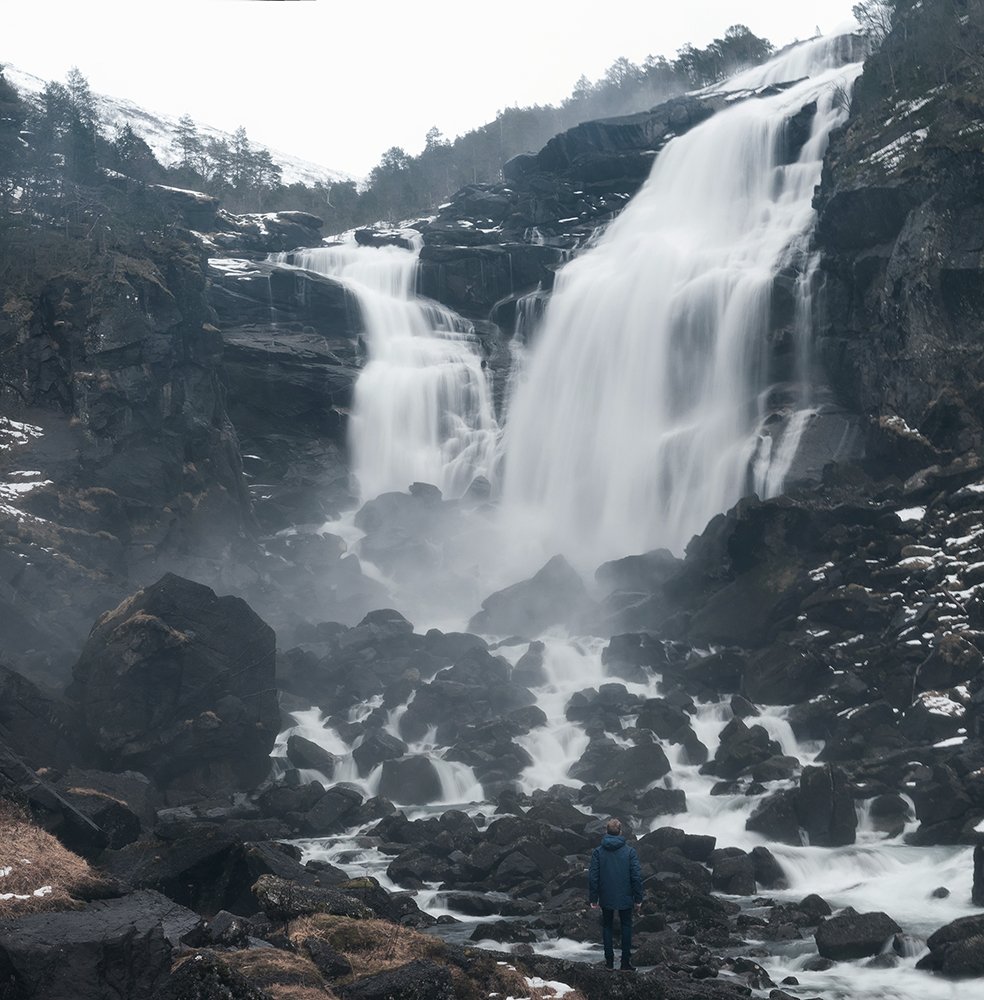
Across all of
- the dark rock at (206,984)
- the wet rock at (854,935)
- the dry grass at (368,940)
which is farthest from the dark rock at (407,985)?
the wet rock at (854,935)

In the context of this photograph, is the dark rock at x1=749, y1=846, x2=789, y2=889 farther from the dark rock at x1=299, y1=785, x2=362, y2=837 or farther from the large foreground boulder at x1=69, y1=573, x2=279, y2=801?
the large foreground boulder at x1=69, y1=573, x2=279, y2=801

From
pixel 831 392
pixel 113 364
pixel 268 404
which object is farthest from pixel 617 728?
pixel 268 404

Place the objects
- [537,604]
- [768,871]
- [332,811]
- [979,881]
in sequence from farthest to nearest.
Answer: [537,604], [332,811], [768,871], [979,881]

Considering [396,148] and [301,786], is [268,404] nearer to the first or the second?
[301,786]

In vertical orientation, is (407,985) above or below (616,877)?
above

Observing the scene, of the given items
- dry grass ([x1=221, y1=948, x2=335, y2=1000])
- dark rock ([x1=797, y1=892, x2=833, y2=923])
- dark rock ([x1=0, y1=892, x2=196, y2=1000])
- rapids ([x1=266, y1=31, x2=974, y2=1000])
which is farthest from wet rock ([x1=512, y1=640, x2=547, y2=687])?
dark rock ([x1=0, y1=892, x2=196, y2=1000])

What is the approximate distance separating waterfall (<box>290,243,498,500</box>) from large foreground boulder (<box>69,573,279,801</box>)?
1111 inches

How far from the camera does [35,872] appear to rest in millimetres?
13297

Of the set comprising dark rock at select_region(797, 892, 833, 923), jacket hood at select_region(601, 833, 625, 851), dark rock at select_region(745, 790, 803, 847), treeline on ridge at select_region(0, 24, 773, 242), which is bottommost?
dark rock at select_region(745, 790, 803, 847)

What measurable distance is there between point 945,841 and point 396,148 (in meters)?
115

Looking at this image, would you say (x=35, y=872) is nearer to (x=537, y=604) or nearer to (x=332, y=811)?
(x=332, y=811)

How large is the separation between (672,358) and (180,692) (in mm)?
32961

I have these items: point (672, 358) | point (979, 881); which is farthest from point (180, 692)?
point (672, 358)

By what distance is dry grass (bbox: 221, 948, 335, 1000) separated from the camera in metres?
10.8
